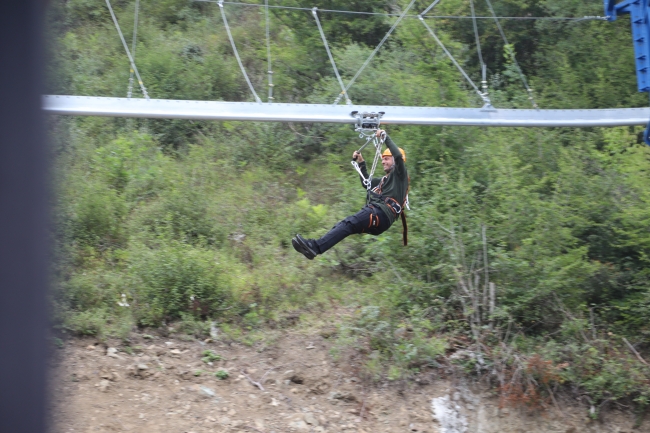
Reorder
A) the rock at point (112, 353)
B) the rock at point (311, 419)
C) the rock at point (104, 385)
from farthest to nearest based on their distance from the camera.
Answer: the rock at point (112, 353), the rock at point (311, 419), the rock at point (104, 385)

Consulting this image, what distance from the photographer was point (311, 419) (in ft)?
26.6

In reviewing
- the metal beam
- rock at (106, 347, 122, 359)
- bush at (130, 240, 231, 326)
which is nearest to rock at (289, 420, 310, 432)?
bush at (130, 240, 231, 326)

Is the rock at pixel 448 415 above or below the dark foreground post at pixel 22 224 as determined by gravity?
below

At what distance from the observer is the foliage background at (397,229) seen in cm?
915

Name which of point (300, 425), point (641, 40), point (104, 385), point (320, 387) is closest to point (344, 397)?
point (320, 387)

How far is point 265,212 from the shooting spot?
36.2 feet

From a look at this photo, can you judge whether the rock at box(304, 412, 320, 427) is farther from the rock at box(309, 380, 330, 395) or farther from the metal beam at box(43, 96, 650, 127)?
the metal beam at box(43, 96, 650, 127)

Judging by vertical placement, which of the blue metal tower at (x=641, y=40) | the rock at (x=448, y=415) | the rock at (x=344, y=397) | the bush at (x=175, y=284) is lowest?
the rock at (x=448, y=415)

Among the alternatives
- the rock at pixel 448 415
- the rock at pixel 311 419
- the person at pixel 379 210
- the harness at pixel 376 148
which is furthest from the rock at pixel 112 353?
the rock at pixel 448 415

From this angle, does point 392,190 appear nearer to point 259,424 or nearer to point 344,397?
point 344,397

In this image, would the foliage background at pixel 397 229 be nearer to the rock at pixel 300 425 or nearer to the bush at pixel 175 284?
the bush at pixel 175 284

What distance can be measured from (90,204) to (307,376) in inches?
173

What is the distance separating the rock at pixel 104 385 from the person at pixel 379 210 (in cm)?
295

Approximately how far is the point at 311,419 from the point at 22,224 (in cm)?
633
